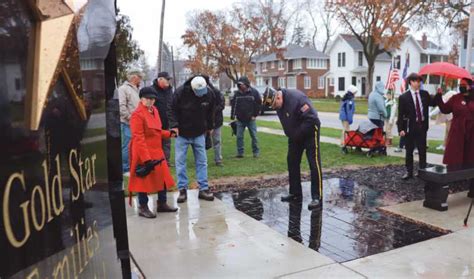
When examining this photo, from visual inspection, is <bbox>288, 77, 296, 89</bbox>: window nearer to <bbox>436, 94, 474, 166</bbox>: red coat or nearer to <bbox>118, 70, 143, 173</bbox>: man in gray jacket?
<bbox>118, 70, 143, 173</bbox>: man in gray jacket

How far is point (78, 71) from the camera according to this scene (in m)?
1.51

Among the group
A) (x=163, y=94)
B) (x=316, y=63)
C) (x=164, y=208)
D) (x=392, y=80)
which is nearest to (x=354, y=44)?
(x=316, y=63)

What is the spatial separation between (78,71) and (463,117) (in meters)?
5.95

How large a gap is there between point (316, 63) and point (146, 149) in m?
56.5

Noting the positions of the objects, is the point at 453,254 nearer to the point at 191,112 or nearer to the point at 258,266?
the point at 258,266

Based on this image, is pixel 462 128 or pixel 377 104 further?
pixel 377 104

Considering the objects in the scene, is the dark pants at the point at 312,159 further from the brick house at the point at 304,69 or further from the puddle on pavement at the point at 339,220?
the brick house at the point at 304,69

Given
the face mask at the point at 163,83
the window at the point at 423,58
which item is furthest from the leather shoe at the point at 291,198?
the window at the point at 423,58

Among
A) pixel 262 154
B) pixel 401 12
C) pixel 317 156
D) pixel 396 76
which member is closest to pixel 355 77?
pixel 401 12

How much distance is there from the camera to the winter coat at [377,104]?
971 centimetres

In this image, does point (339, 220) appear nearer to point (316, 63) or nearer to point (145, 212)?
point (145, 212)

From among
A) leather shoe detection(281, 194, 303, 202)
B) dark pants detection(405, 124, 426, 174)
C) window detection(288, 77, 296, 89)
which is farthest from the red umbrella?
window detection(288, 77, 296, 89)

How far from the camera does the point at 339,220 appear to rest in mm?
5117

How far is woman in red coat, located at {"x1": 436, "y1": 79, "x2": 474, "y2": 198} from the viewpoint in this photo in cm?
612
